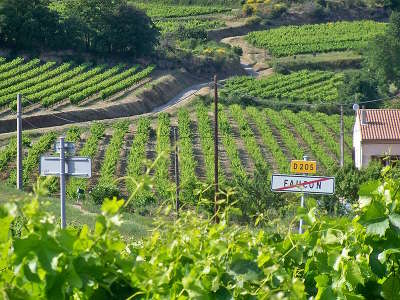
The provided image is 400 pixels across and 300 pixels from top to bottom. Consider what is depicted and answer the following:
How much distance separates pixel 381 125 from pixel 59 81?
20847mm

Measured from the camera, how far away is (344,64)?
7638 centimetres

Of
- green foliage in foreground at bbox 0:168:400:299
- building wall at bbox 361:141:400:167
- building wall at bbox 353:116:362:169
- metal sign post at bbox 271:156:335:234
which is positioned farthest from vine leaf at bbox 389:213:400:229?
building wall at bbox 361:141:400:167

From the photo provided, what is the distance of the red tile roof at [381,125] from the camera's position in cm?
3978

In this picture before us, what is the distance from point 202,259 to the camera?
11.6 feet

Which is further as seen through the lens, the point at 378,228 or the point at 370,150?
the point at 370,150

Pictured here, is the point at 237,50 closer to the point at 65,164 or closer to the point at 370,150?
the point at 370,150

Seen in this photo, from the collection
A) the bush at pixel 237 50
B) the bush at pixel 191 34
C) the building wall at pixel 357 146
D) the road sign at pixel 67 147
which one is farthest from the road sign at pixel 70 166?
the bush at pixel 191 34

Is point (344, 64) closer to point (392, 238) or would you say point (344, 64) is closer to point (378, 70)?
point (378, 70)

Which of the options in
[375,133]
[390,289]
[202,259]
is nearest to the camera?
[202,259]

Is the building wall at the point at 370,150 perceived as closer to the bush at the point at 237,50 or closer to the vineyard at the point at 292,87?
the vineyard at the point at 292,87

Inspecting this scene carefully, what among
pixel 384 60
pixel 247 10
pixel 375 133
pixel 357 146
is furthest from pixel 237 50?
pixel 375 133

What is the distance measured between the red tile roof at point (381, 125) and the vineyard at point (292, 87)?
16403 mm

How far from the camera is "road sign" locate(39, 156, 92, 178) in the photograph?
42.1 ft

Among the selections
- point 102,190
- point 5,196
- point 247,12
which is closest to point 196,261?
point 5,196
